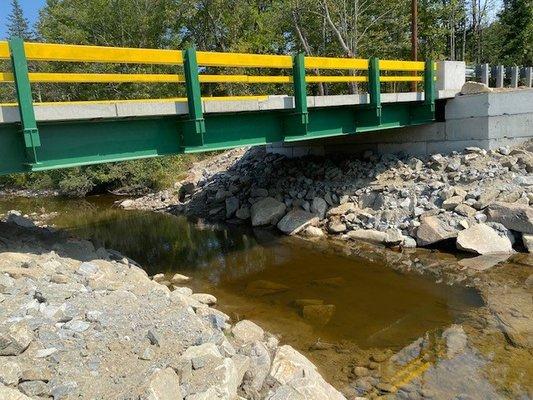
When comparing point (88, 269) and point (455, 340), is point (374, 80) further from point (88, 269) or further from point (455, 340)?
point (88, 269)

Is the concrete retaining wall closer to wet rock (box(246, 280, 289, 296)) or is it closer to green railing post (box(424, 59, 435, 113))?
green railing post (box(424, 59, 435, 113))

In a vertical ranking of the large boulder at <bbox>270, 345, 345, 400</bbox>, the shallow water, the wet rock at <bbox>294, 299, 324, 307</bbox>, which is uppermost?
the large boulder at <bbox>270, 345, 345, 400</bbox>

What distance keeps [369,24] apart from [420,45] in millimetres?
6616

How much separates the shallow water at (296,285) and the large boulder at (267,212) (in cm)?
56

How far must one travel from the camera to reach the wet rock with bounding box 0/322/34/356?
14.9 feet

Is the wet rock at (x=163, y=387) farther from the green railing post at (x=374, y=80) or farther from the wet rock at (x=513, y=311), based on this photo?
the green railing post at (x=374, y=80)

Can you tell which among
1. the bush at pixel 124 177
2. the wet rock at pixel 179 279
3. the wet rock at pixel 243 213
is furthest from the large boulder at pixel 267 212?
the bush at pixel 124 177

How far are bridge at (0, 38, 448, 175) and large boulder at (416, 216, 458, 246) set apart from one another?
3.08 m

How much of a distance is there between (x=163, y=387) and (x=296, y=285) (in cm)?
569

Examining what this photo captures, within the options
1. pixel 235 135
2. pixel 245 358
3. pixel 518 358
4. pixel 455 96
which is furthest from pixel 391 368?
pixel 455 96

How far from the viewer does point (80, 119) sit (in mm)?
7672

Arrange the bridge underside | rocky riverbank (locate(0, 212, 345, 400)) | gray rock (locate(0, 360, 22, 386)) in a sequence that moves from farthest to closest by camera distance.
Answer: the bridge underside
rocky riverbank (locate(0, 212, 345, 400))
gray rock (locate(0, 360, 22, 386))

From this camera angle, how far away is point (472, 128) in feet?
47.5

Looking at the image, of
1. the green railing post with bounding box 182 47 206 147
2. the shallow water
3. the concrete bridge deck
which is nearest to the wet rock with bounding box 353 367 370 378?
the shallow water
